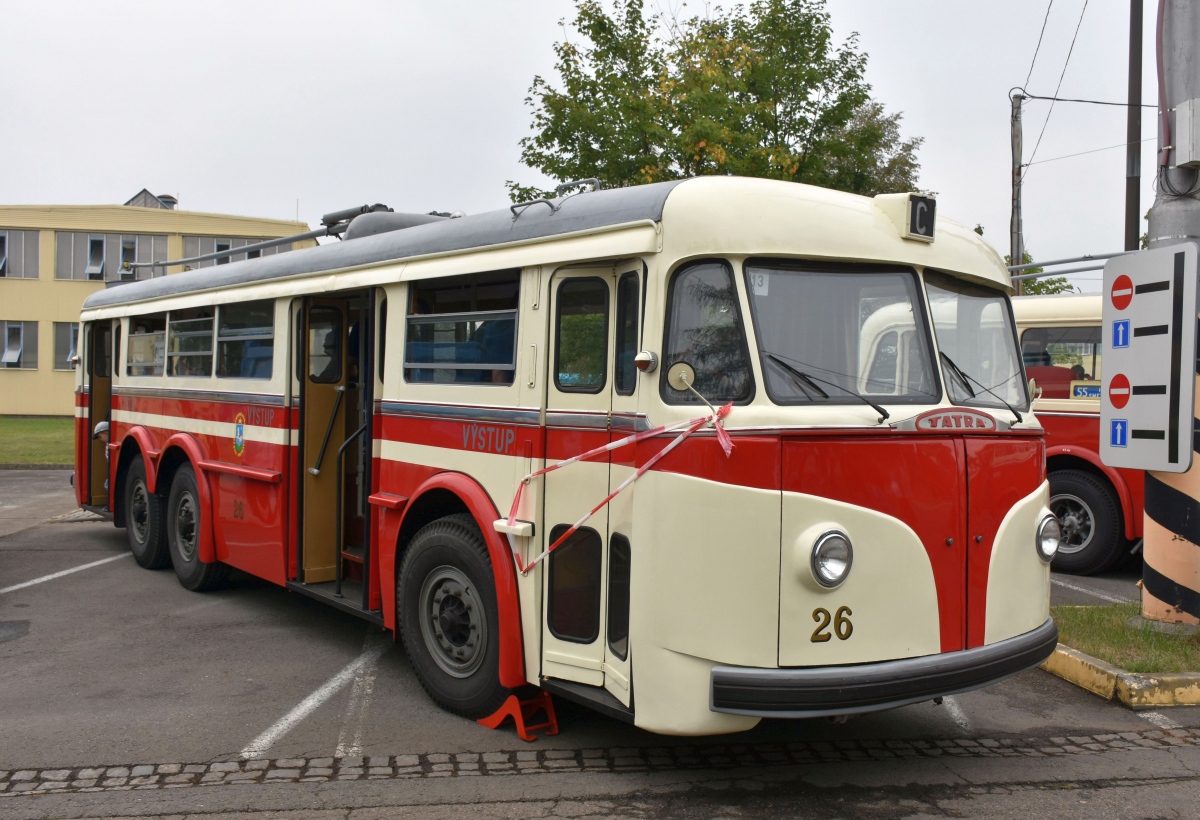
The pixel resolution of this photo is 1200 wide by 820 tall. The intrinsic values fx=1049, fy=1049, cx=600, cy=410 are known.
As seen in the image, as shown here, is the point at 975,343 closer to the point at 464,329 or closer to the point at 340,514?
the point at 464,329

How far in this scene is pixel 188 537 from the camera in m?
8.71

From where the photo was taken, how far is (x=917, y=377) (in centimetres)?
458

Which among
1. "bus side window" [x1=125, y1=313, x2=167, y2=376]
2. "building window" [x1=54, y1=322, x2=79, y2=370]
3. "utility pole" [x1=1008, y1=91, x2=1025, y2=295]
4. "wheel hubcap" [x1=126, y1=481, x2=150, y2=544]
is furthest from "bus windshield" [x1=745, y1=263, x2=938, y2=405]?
"building window" [x1=54, y1=322, x2=79, y2=370]

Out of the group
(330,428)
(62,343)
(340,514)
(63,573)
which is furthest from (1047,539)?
(62,343)

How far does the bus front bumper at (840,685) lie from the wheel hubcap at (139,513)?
272 inches

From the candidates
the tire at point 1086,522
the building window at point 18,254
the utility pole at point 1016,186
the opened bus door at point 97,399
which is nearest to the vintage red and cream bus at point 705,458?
the tire at point 1086,522

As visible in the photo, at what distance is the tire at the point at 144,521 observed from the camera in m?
9.22

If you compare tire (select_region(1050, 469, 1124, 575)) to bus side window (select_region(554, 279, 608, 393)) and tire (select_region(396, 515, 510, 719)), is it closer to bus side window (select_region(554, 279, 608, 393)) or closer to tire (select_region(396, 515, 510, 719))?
tire (select_region(396, 515, 510, 719))

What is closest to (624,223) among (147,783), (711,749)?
(711,749)

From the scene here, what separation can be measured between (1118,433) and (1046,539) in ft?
8.01

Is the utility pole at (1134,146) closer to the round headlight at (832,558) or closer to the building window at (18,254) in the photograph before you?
the round headlight at (832,558)

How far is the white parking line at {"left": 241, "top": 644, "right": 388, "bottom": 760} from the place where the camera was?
16.9ft

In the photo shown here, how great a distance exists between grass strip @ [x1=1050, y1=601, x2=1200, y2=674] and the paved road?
12.5 inches

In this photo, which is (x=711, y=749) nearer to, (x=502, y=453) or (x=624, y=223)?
(x=502, y=453)
